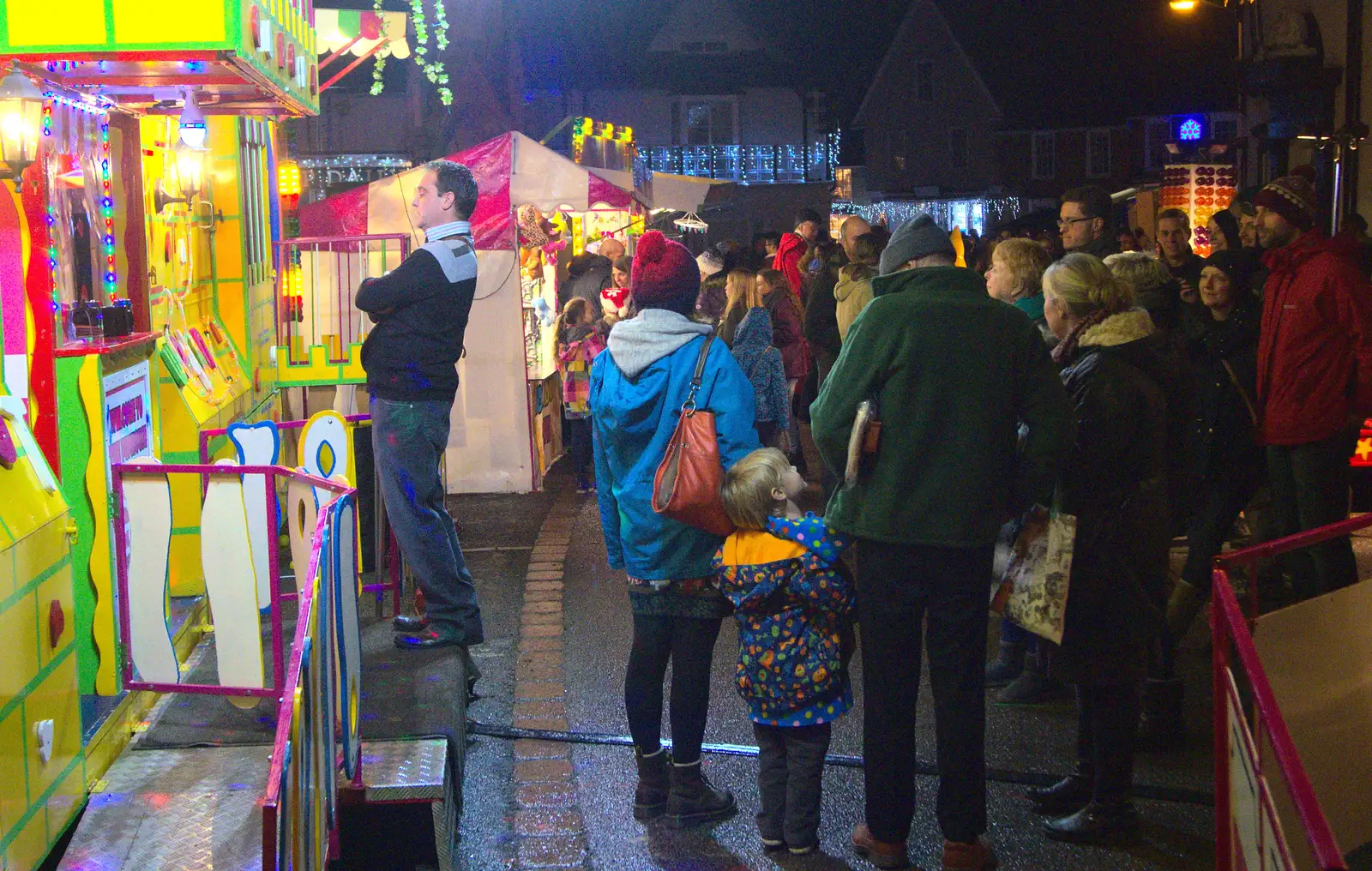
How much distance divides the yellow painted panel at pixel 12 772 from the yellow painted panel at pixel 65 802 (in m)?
0.27

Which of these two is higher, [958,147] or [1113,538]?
[958,147]

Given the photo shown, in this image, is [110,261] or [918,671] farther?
[110,261]

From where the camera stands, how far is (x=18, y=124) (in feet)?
15.5

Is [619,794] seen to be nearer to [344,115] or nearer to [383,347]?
[383,347]

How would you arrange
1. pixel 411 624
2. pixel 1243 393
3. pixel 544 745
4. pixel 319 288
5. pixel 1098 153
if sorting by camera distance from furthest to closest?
pixel 1098 153 → pixel 319 288 → pixel 1243 393 → pixel 411 624 → pixel 544 745

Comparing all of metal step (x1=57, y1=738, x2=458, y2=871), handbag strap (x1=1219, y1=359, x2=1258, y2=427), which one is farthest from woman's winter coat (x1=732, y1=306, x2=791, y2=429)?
metal step (x1=57, y1=738, x2=458, y2=871)

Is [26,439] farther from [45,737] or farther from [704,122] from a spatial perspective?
[704,122]

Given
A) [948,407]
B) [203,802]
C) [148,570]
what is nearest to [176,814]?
[203,802]

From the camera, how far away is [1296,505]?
648 cm

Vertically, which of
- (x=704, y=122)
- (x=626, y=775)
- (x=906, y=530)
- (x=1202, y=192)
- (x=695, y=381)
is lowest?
(x=626, y=775)

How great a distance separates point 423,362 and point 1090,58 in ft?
159

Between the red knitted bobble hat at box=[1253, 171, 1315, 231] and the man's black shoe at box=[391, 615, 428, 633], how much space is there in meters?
4.59

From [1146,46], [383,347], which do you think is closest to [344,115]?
[1146,46]

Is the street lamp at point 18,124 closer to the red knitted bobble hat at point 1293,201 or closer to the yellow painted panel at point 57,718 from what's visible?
the yellow painted panel at point 57,718
